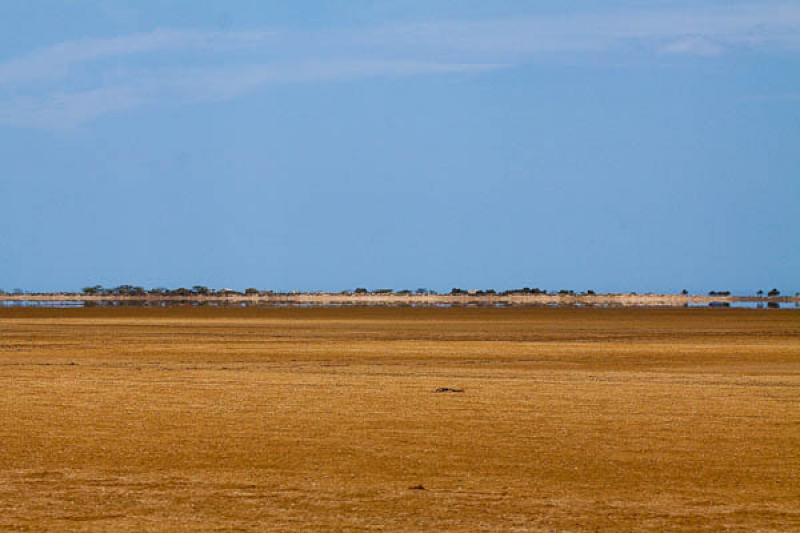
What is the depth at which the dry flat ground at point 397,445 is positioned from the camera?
11805 mm

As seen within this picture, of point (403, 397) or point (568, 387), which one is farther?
point (568, 387)

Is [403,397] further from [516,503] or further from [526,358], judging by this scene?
[526,358]

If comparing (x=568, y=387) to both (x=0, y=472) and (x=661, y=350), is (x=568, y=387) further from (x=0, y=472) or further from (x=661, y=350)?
(x=661, y=350)

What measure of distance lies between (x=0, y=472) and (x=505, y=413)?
7.56m

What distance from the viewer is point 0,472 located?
45.3ft

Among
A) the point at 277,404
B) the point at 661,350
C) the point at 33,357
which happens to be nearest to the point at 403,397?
the point at 277,404

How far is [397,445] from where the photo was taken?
15.8 meters

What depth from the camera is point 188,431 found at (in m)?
17.1

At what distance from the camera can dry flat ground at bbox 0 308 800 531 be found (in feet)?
38.7

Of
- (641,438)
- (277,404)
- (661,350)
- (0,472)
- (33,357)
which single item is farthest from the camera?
(661,350)

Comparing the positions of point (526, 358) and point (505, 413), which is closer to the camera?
point (505, 413)

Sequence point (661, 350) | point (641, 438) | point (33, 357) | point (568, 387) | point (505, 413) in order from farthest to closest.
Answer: point (661, 350), point (33, 357), point (568, 387), point (505, 413), point (641, 438)

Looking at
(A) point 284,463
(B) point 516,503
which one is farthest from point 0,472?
(B) point 516,503

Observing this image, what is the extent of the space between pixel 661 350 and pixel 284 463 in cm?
2396
